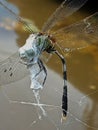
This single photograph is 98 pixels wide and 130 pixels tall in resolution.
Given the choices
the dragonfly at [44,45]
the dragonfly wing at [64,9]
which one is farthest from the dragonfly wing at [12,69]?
the dragonfly wing at [64,9]

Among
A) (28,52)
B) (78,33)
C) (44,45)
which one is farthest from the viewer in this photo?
(78,33)

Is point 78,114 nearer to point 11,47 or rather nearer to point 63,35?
point 63,35

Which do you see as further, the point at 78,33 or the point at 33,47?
the point at 78,33

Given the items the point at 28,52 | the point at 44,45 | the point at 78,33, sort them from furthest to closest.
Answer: the point at 78,33
the point at 44,45
the point at 28,52

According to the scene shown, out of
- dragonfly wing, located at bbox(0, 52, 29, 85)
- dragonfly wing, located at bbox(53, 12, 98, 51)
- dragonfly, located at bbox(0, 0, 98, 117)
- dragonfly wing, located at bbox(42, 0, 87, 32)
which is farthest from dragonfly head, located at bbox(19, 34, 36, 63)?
dragonfly wing, located at bbox(42, 0, 87, 32)

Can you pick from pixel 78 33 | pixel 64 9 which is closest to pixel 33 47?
pixel 78 33

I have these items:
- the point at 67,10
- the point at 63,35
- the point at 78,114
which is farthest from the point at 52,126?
the point at 67,10

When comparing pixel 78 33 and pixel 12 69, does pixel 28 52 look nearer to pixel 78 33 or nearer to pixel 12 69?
pixel 12 69
